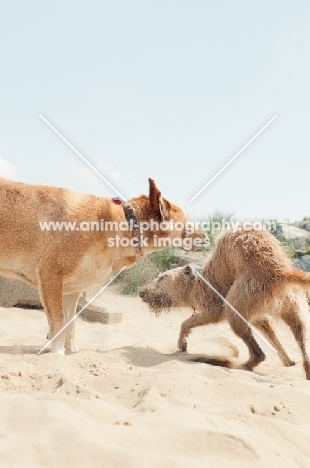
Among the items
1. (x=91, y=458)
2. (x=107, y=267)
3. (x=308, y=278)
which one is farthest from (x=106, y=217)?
(x=91, y=458)

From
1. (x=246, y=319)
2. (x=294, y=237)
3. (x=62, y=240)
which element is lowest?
(x=246, y=319)

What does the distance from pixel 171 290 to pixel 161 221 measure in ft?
5.20

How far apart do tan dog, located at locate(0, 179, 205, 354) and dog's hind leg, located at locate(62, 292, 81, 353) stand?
11 millimetres

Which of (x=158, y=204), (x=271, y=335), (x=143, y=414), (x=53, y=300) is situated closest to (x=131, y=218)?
(x=158, y=204)

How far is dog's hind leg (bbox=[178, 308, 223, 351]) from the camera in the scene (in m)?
6.04

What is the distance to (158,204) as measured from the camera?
544cm

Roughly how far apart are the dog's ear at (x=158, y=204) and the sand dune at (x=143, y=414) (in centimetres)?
154

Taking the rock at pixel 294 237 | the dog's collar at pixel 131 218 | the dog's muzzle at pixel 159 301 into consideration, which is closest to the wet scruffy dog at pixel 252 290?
the dog's muzzle at pixel 159 301

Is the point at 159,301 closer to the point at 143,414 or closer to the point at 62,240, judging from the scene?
the point at 62,240

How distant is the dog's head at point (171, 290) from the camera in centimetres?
669

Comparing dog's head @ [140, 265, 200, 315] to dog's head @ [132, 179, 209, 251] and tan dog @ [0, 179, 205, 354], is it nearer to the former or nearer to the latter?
dog's head @ [132, 179, 209, 251]

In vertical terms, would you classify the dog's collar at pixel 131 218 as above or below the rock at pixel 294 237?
below

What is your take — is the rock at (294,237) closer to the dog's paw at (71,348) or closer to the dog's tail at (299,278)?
the dog's tail at (299,278)

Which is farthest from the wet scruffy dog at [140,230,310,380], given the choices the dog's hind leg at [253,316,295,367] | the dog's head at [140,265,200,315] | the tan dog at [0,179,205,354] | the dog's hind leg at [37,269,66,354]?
the dog's hind leg at [37,269,66,354]
